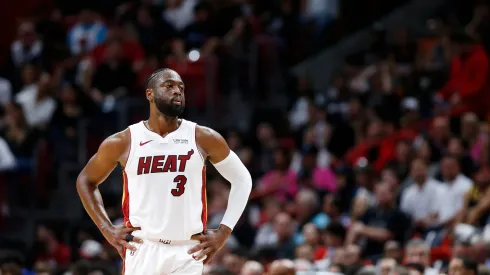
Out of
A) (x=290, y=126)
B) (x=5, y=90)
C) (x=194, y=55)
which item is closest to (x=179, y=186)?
(x=290, y=126)

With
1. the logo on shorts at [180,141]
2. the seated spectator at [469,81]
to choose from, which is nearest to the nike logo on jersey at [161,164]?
the logo on shorts at [180,141]

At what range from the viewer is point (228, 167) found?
7379mm

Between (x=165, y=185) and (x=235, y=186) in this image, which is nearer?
(x=165, y=185)

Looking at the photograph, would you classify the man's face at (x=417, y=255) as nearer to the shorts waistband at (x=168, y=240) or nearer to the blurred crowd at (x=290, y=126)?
the blurred crowd at (x=290, y=126)

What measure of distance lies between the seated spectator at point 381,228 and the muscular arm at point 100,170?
532cm

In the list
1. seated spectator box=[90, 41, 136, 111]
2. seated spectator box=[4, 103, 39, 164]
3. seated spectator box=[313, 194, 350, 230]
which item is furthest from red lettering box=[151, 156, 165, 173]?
seated spectator box=[90, 41, 136, 111]

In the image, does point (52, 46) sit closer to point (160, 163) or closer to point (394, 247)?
point (394, 247)

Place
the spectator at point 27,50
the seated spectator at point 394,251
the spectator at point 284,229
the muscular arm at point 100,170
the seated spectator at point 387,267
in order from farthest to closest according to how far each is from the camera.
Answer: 1. the spectator at point 27,50
2. the spectator at point 284,229
3. the seated spectator at point 394,251
4. the seated spectator at point 387,267
5. the muscular arm at point 100,170

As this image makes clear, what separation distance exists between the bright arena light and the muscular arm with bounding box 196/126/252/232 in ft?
27.6

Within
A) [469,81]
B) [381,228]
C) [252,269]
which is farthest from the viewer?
[469,81]

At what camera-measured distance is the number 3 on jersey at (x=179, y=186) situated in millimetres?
7098

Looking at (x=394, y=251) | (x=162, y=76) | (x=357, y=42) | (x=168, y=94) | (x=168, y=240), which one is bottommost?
(x=168, y=240)

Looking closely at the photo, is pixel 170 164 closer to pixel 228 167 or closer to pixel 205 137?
pixel 205 137

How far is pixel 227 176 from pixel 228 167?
0.38 feet
